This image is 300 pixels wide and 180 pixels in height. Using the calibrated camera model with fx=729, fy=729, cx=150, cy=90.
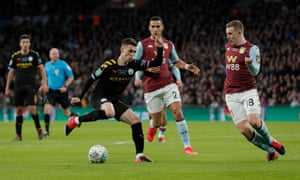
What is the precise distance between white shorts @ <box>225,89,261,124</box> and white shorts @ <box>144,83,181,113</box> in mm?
2341

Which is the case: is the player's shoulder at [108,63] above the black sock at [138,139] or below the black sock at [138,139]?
above

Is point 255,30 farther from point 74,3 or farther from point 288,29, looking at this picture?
point 74,3

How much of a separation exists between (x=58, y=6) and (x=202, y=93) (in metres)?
17.0

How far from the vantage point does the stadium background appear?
108 feet

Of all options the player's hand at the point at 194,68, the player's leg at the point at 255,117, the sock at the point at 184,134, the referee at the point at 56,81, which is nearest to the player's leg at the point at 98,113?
the player's hand at the point at 194,68

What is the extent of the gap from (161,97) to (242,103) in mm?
2925

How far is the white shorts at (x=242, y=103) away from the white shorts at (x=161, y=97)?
2341mm

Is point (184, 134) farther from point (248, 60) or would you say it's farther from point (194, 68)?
point (248, 60)

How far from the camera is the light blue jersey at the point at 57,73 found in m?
21.7

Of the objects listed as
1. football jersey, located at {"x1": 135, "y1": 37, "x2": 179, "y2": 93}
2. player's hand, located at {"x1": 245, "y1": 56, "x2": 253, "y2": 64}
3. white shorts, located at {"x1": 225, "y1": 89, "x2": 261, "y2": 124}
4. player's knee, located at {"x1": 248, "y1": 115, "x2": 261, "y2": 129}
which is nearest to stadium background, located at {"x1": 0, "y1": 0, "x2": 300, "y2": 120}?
football jersey, located at {"x1": 135, "y1": 37, "x2": 179, "y2": 93}

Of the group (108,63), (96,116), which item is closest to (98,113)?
(96,116)

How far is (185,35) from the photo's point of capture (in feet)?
130

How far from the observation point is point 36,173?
10570 millimetres

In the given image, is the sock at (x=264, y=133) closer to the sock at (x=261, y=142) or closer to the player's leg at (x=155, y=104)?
the sock at (x=261, y=142)
